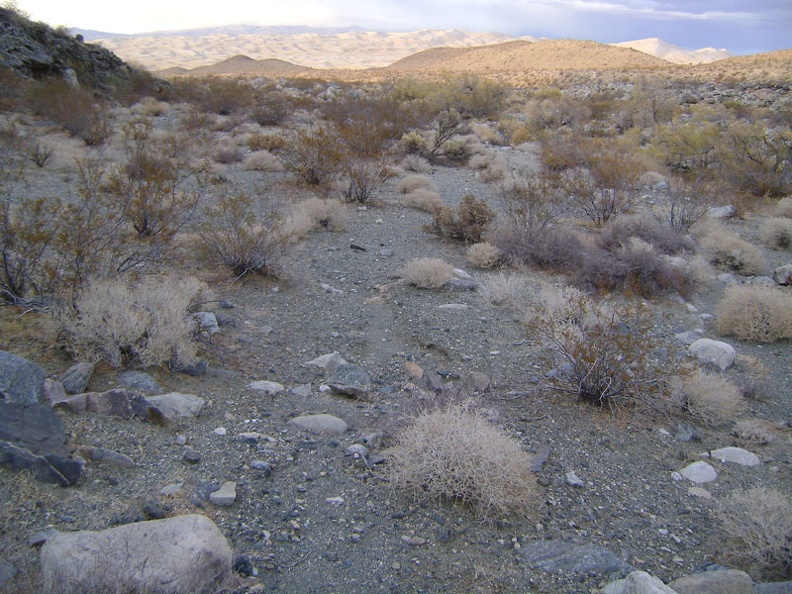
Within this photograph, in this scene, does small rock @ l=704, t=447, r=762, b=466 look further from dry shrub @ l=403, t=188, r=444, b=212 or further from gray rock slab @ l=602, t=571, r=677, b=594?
dry shrub @ l=403, t=188, r=444, b=212

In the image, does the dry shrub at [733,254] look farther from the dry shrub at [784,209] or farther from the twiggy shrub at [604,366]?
the twiggy shrub at [604,366]

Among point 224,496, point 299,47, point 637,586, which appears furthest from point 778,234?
point 299,47

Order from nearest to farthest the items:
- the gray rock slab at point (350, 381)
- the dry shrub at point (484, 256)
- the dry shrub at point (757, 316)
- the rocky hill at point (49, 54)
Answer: the gray rock slab at point (350, 381)
the dry shrub at point (757, 316)
the dry shrub at point (484, 256)
the rocky hill at point (49, 54)

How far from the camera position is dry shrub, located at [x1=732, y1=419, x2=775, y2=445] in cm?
401

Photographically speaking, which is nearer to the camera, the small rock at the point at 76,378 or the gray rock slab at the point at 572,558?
the gray rock slab at the point at 572,558

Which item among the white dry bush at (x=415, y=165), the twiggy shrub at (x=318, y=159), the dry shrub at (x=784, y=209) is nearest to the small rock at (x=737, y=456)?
the twiggy shrub at (x=318, y=159)

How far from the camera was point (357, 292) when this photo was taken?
21.5 ft

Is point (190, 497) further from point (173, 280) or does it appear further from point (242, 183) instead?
point (242, 183)

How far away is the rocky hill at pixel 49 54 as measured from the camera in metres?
20.2

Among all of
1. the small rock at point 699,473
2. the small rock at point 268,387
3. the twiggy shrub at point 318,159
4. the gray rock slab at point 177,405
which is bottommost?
the small rock at point 699,473

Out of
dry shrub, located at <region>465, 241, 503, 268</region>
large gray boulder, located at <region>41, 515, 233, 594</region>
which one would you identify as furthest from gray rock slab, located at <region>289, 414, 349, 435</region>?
dry shrub, located at <region>465, 241, 503, 268</region>

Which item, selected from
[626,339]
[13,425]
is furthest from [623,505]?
[13,425]

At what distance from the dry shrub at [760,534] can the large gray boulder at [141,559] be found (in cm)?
254

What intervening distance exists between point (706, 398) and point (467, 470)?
7.61ft
